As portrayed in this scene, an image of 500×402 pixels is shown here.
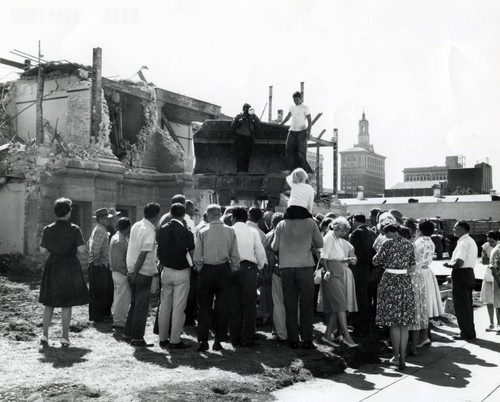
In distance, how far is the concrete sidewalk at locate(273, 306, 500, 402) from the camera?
513 centimetres

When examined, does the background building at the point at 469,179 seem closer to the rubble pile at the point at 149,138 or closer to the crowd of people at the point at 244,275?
the rubble pile at the point at 149,138

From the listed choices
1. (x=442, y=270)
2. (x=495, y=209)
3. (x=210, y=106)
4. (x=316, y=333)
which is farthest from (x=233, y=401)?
(x=495, y=209)

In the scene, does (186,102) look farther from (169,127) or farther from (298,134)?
(298,134)

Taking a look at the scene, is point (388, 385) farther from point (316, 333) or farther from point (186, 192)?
point (186, 192)

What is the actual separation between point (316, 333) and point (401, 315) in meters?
2.02

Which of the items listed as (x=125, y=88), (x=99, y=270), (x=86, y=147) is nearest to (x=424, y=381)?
(x=99, y=270)

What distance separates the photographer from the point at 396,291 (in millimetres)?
6473

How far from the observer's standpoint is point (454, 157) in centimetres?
7894

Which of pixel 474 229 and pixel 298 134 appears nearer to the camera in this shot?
pixel 298 134

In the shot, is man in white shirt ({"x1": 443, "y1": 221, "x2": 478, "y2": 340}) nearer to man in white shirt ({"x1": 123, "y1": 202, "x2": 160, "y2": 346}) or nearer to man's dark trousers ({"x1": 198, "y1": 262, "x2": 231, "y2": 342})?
man's dark trousers ({"x1": 198, "y1": 262, "x2": 231, "y2": 342})

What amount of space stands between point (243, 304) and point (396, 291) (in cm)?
197

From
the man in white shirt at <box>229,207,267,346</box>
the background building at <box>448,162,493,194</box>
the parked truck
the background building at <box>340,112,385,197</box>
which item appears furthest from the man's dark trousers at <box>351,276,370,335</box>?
the background building at <box>340,112,385,197</box>

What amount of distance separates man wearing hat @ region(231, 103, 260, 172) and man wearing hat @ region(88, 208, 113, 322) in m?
3.46

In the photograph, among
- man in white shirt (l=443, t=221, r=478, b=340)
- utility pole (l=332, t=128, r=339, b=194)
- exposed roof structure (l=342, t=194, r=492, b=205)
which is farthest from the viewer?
exposed roof structure (l=342, t=194, r=492, b=205)
